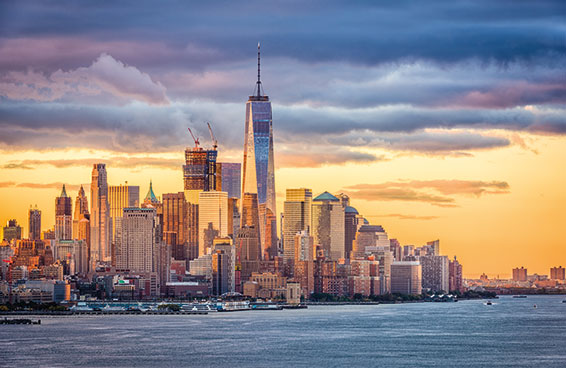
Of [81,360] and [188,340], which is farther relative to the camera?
[188,340]

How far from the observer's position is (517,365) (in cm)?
10681

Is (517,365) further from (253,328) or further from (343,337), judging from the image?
(253,328)

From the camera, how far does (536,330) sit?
522 ft

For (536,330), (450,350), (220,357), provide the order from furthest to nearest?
1. (536,330)
2. (450,350)
3. (220,357)

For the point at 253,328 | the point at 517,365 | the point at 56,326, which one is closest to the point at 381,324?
the point at 253,328

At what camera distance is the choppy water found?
4345 inches

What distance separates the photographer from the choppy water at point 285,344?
362 ft

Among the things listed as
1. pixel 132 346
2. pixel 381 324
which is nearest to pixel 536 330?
pixel 381 324

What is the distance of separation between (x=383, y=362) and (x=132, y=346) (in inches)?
1196

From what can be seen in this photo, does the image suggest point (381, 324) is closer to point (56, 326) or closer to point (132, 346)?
point (56, 326)

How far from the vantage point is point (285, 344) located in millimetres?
129750

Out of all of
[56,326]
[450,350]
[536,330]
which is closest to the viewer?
[450,350]

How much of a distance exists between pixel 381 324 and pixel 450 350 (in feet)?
182

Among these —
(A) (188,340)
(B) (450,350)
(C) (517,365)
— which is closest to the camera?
(C) (517,365)
